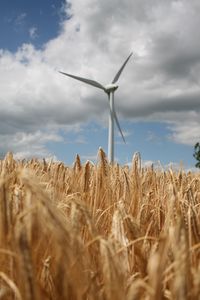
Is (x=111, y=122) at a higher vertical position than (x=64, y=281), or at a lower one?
higher

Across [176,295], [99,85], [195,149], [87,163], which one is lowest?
[176,295]

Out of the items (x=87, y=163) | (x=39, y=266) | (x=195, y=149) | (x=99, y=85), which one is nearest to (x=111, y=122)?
(x=99, y=85)

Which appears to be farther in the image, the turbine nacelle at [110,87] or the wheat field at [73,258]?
the turbine nacelle at [110,87]

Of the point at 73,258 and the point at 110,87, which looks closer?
the point at 73,258

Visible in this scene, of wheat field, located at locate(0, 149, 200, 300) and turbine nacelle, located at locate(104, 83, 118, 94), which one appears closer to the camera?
wheat field, located at locate(0, 149, 200, 300)

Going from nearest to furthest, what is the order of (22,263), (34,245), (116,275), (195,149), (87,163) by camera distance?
1. (22,263)
2. (116,275)
3. (34,245)
4. (87,163)
5. (195,149)

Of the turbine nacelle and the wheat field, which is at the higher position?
the turbine nacelle

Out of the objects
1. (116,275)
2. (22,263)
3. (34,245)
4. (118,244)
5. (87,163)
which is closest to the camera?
(22,263)

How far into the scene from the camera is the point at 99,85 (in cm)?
1695

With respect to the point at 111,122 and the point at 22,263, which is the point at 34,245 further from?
the point at 111,122

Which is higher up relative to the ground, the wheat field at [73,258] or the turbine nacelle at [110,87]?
the turbine nacelle at [110,87]

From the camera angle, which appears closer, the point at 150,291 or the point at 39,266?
the point at 150,291

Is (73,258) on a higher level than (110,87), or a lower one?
lower

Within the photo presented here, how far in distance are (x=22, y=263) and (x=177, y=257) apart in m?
0.27
